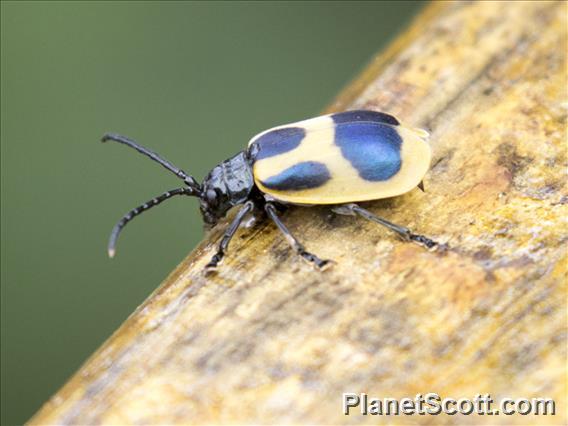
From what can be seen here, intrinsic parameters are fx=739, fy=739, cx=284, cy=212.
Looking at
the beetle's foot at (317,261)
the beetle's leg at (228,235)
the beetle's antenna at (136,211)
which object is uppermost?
the beetle's antenna at (136,211)

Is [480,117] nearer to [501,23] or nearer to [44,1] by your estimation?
[501,23]

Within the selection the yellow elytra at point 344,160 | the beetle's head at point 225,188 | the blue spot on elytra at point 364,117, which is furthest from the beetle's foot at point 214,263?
the blue spot on elytra at point 364,117

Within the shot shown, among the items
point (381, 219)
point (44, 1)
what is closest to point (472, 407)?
point (381, 219)

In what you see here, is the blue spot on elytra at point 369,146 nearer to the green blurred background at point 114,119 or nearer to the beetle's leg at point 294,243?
the beetle's leg at point 294,243

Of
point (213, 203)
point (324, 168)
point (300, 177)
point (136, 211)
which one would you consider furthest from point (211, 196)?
point (324, 168)

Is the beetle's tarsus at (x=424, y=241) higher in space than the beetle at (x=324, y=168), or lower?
lower

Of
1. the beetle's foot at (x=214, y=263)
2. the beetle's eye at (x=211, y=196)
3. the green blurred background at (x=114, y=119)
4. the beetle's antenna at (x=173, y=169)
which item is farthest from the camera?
the green blurred background at (x=114, y=119)

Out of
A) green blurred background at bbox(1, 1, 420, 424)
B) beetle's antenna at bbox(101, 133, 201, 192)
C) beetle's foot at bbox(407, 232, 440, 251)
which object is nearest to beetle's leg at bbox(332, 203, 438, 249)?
beetle's foot at bbox(407, 232, 440, 251)
